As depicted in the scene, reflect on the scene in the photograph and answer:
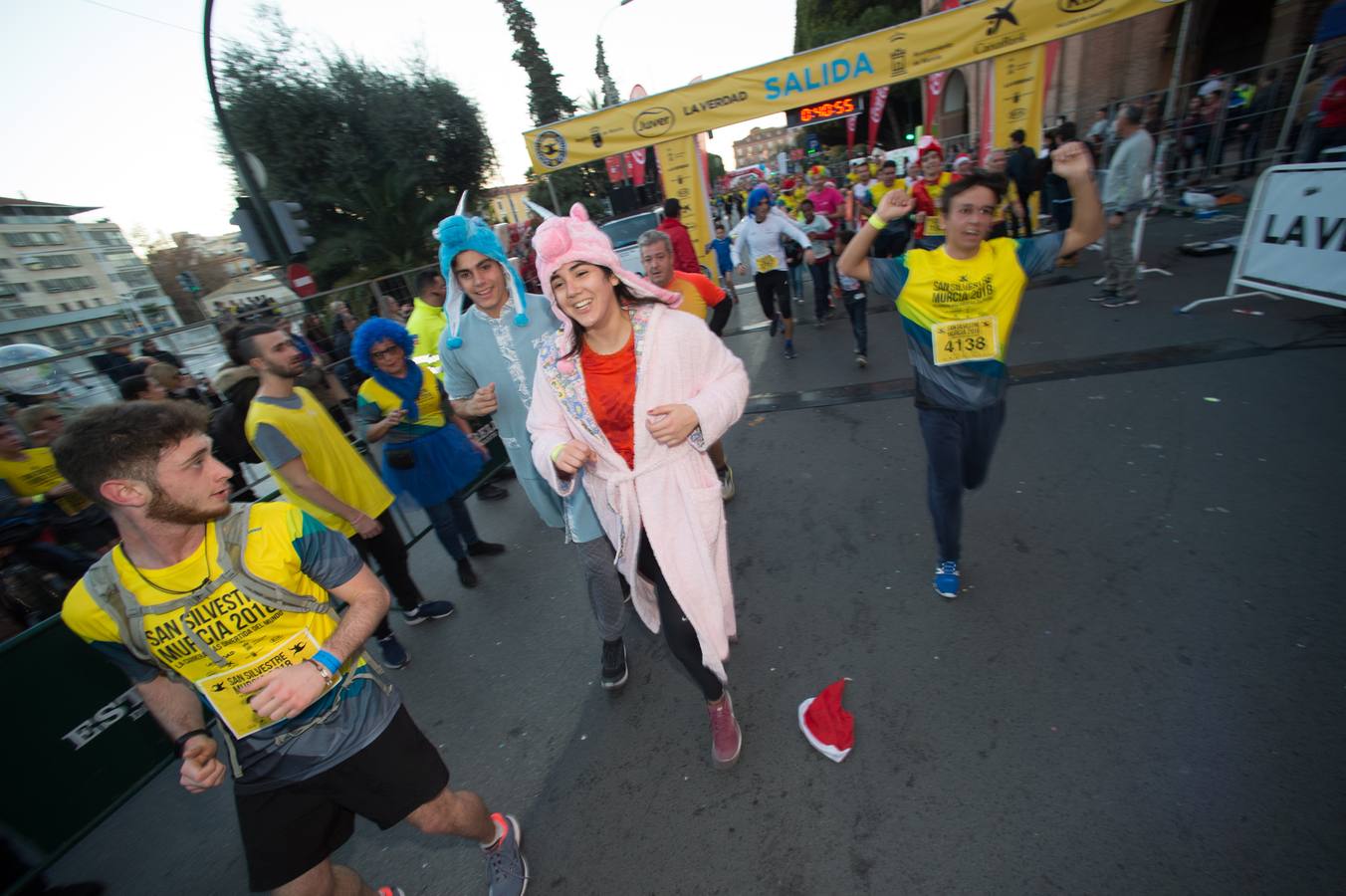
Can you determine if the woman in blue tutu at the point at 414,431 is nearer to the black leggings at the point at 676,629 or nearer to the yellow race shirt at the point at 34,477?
the black leggings at the point at 676,629

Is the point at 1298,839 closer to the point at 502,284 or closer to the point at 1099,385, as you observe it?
the point at 502,284

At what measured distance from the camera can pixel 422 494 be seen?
3.99 meters

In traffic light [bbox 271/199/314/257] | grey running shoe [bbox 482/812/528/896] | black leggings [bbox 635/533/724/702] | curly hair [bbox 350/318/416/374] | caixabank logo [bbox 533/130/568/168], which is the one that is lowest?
grey running shoe [bbox 482/812/528/896]

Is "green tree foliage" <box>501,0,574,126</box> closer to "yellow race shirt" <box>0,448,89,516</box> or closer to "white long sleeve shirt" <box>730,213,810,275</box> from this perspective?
"white long sleeve shirt" <box>730,213,810,275</box>

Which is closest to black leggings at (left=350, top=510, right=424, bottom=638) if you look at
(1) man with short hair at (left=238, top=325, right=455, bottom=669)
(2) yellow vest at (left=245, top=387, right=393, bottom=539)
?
(1) man with short hair at (left=238, top=325, right=455, bottom=669)

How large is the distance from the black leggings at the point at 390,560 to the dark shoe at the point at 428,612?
0.06 metres

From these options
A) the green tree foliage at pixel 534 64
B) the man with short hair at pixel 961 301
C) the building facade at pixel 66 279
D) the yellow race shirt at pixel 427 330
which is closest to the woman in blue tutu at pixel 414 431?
the yellow race shirt at pixel 427 330

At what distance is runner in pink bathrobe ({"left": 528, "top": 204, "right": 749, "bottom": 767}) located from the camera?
2.00 metres

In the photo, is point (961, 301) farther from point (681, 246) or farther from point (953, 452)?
point (681, 246)

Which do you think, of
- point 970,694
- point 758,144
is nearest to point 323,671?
point 970,694

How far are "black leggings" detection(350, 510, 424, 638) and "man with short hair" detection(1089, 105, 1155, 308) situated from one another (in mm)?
7908

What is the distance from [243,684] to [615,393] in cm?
143

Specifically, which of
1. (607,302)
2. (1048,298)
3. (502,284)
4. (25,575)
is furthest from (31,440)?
(1048,298)

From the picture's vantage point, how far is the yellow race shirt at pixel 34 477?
167 inches
